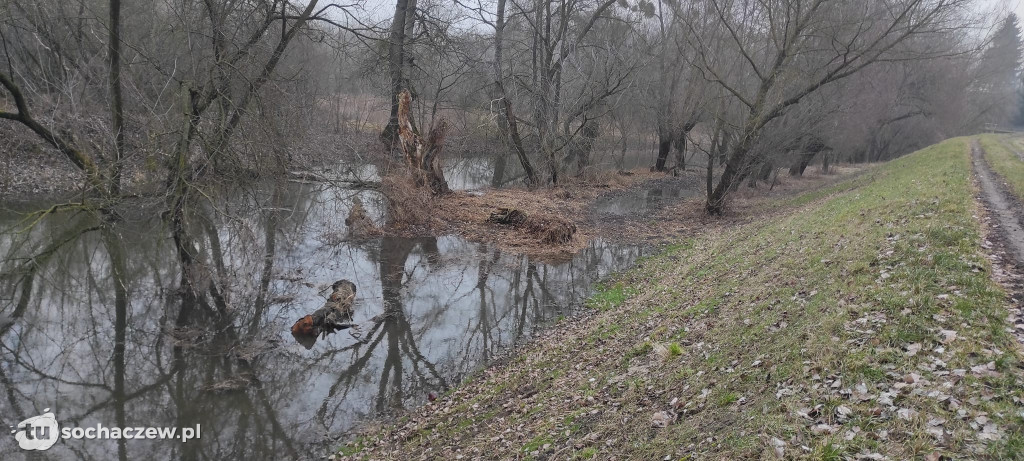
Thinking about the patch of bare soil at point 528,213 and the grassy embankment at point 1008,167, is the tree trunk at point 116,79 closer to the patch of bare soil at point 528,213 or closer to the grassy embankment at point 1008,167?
the patch of bare soil at point 528,213

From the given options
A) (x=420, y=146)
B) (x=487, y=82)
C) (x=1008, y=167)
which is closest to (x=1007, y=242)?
(x=1008, y=167)

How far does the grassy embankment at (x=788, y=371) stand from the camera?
4.57 metres

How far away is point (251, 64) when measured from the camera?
11.9 m

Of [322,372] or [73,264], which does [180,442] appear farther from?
[73,264]

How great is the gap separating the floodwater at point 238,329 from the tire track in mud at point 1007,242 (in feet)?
22.8

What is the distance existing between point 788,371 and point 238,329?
358 inches

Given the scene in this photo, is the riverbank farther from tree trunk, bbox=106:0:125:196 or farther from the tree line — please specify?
tree trunk, bbox=106:0:125:196

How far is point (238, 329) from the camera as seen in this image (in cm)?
1080

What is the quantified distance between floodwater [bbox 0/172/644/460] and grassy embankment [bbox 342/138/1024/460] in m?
1.34

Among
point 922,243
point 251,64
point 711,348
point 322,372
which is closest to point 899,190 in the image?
point 922,243

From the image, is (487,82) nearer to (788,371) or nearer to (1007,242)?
(1007,242)

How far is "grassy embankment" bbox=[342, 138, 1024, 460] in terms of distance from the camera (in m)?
4.57

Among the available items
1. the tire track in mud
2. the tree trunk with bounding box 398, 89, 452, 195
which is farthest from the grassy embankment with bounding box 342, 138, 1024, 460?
the tree trunk with bounding box 398, 89, 452, 195

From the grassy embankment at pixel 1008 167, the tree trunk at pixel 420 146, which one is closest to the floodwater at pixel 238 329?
the tree trunk at pixel 420 146
